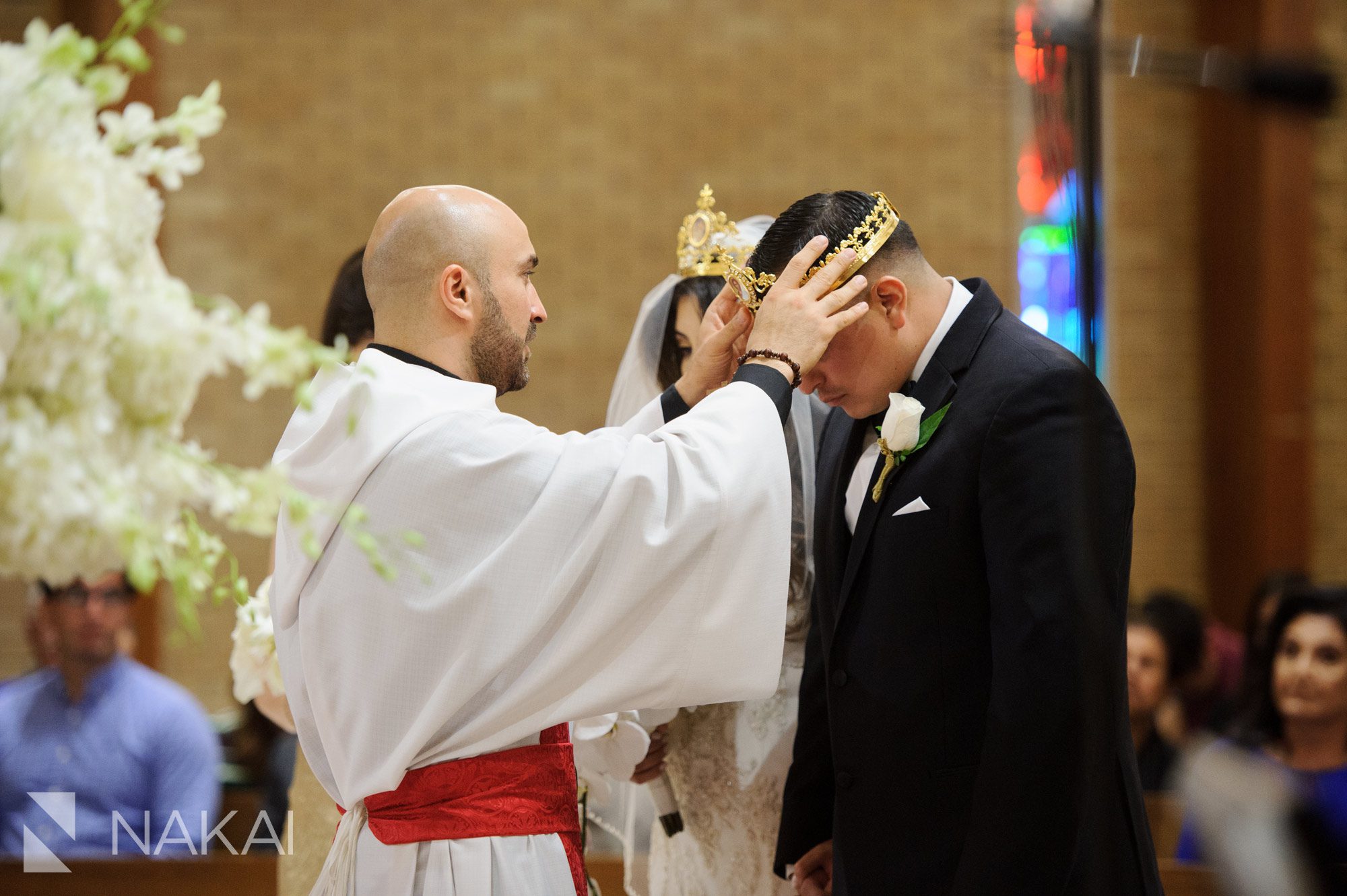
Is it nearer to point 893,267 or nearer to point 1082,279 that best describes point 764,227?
point 893,267

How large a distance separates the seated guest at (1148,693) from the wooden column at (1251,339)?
1949 millimetres

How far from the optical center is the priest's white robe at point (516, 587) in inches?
78.5

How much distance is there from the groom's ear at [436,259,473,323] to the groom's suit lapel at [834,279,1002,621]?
0.77 metres

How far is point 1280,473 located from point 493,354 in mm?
5810

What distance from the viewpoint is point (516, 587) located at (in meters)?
1.99

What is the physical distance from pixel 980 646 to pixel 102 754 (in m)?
3.22

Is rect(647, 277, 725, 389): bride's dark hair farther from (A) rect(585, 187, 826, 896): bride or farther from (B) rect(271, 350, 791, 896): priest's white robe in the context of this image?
(B) rect(271, 350, 791, 896): priest's white robe

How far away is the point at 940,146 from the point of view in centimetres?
721

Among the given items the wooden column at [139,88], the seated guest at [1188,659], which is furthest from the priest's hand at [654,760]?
the wooden column at [139,88]

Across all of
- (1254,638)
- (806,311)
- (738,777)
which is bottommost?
(738,777)

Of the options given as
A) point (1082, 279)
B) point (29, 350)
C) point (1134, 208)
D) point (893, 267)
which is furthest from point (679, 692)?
point (1134, 208)

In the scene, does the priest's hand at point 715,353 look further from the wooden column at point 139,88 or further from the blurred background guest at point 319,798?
the wooden column at point 139,88

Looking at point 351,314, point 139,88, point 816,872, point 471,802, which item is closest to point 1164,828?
point 816,872

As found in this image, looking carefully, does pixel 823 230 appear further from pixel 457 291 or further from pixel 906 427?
pixel 457 291
